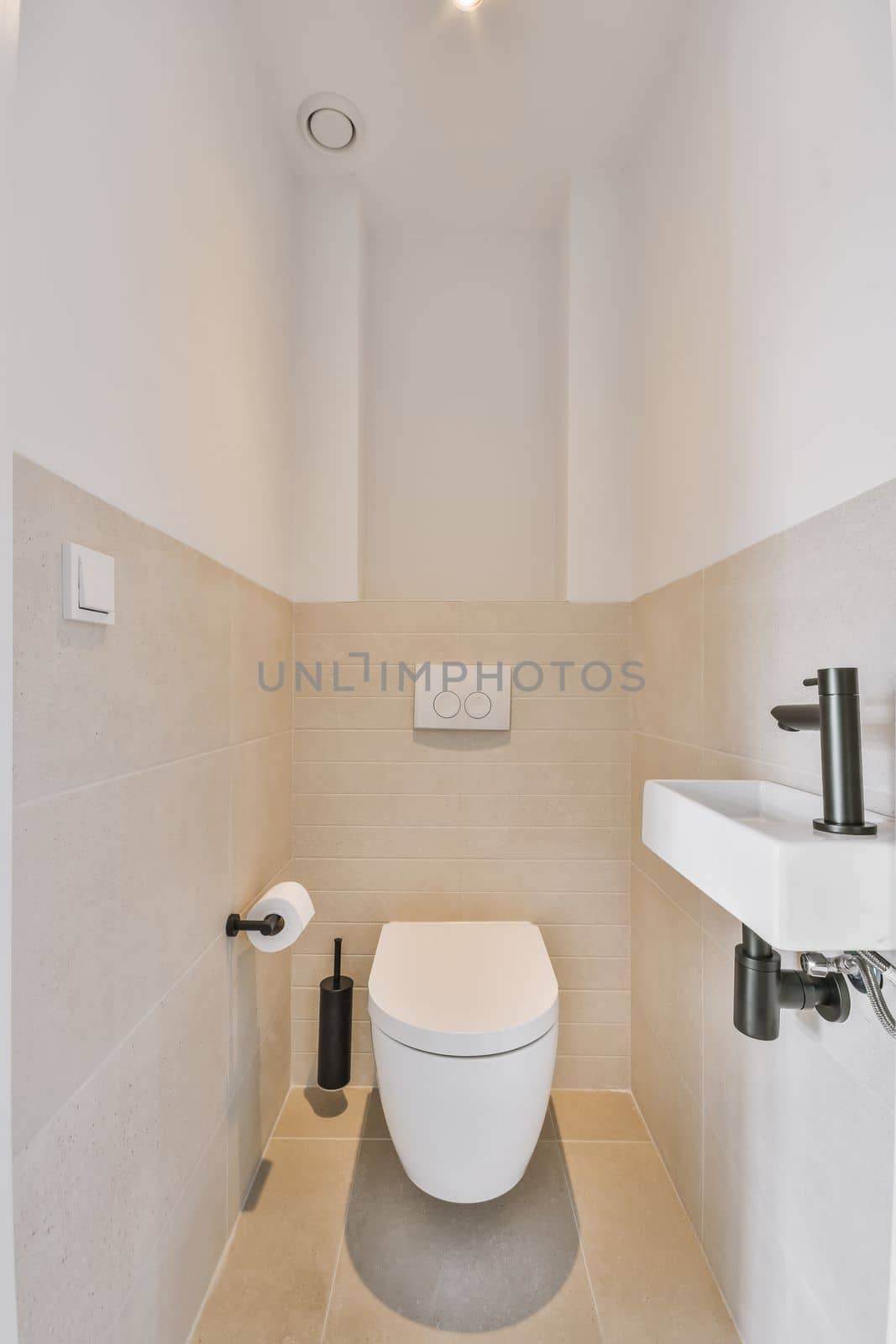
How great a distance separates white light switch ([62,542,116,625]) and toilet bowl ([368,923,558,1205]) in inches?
34.5

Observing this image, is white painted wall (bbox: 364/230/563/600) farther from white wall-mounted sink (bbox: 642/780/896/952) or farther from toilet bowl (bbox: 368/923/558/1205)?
white wall-mounted sink (bbox: 642/780/896/952)

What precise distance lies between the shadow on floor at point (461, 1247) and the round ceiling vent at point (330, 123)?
246cm

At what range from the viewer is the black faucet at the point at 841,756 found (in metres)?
0.70

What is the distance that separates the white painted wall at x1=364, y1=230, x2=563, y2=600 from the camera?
6.47ft

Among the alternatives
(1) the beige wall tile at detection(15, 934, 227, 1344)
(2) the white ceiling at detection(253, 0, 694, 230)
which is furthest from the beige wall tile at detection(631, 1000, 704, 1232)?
(2) the white ceiling at detection(253, 0, 694, 230)

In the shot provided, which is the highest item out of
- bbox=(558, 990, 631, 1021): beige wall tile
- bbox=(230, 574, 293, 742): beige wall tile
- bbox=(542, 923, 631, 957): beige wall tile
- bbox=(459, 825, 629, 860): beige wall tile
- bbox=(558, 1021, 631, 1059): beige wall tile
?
bbox=(230, 574, 293, 742): beige wall tile

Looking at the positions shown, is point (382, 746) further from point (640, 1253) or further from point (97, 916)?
point (640, 1253)

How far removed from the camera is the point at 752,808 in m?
1.04

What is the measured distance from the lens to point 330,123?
61.8 inches

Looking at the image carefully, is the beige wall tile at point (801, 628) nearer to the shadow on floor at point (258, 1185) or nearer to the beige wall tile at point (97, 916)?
the beige wall tile at point (97, 916)

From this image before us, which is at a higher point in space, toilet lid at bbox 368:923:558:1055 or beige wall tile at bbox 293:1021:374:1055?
toilet lid at bbox 368:923:558:1055

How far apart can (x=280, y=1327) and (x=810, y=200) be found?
6.39 feet

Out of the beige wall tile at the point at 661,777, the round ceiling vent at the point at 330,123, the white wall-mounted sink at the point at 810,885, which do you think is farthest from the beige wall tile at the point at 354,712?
the round ceiling vent at the point at 330,123

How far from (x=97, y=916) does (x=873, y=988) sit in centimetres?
91
